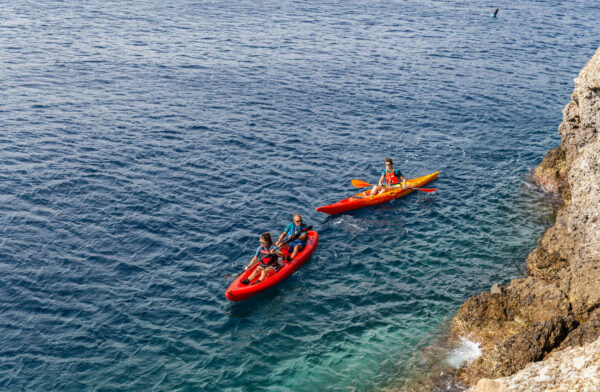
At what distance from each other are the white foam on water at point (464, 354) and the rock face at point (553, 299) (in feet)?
0.86

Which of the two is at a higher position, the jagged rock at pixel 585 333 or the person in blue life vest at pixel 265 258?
the jagged rock at pixel 585 333

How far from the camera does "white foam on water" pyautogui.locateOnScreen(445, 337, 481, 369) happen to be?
1712cm

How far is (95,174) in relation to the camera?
95.7 ft

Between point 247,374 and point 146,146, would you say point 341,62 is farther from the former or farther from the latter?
point 247,374

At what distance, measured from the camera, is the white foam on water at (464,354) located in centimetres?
1712

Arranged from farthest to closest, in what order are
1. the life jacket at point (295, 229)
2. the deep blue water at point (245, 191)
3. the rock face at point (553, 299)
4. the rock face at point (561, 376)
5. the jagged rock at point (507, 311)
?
the life jacket at point (295, 229), the deep blue water at point (245, 191), the jagged rock at point (507, 311), the rock face at point (553, 299), the rock face at point (561, 376)

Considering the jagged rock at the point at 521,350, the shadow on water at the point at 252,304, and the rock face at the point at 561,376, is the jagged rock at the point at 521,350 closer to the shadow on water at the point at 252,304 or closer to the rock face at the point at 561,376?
the rock face at the point at 561,376


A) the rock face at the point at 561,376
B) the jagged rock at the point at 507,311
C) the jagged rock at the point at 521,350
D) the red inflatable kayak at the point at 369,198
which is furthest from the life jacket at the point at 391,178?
the rock face at the point at 561,376

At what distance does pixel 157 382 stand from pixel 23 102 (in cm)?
2723

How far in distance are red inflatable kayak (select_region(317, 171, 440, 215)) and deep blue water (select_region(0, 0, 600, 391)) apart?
47cm

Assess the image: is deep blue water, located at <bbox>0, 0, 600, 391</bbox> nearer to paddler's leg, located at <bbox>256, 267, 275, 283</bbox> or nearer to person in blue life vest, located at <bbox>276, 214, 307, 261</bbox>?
paddler's leg, located at <bbox>256, 267, 275, 283</bbox>

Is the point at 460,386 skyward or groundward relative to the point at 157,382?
skyward

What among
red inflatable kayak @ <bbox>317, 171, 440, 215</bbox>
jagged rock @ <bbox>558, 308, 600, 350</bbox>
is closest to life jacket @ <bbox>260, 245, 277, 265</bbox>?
red inflatable kayak @ <bbox>317, 171, 440, 215</bbox>

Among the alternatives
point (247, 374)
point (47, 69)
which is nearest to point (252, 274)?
point (247, 374)
